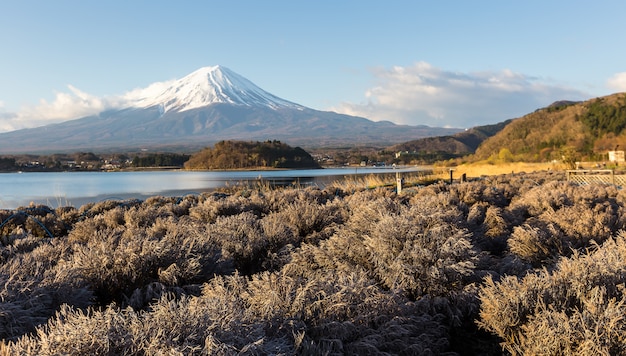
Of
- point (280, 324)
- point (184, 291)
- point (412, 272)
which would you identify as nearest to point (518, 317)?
point (412, 272)

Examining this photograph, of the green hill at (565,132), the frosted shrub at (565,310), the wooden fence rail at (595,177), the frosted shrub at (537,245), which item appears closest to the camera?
the frosted shrub at (565,310)

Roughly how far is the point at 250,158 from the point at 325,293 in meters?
67.5

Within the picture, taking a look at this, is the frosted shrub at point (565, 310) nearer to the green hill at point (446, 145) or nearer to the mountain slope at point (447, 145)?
the green hill at point (446, 145)

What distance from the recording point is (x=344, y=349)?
253 cm

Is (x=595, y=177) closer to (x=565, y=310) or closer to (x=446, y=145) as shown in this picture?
(x=565, y=310)

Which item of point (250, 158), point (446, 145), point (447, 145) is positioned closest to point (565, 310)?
point (250, 158)

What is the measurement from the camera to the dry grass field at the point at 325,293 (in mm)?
2189

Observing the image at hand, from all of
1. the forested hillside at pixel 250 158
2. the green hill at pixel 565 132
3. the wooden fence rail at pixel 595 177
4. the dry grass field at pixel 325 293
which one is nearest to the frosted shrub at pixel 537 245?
the dry grass field at pixel 325 293

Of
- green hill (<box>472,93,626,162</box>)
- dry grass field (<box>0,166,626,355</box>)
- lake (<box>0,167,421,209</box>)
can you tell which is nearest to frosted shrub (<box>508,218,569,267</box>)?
dry grass field (<box>0,166,626,355</box>)

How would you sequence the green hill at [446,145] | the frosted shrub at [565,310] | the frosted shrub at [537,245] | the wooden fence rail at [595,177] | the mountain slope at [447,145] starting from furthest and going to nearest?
the mountain slope at [447,145] < the green hill at [446,145] < the wooden fence rail at [595,177] < the frosted shrub at [537,245] < the frosted shrub at [565,310]

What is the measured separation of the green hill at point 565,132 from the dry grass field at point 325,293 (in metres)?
48.4

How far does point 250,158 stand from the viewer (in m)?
69.6

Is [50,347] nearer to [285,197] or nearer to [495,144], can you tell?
[285,197]

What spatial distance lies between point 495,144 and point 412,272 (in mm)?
67202
